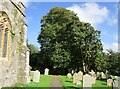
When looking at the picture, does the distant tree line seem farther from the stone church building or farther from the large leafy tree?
the stone church building

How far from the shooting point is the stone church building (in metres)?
15.6

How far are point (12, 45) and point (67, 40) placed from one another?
2468 cm

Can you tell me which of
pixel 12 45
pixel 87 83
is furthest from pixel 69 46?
pixel 87 83

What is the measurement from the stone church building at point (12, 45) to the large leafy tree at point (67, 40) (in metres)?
18.5

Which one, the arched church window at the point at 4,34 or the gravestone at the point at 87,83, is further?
the arched church window at the point at 4,34

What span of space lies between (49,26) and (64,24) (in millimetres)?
2899

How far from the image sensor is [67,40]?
1636 inches

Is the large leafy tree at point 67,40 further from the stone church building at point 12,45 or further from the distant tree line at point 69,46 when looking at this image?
the stone church building at point 12,45

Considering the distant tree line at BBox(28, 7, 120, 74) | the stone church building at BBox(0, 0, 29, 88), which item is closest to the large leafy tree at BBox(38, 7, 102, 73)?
the distant tree line at BBox(28, 7, 120, 74)

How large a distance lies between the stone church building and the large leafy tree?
1853 cm

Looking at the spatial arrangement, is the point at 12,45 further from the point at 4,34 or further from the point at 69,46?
the point at 69,46

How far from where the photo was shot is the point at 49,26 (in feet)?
147

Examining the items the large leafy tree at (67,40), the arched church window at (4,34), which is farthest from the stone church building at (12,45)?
the large leafy tree at (67,40)

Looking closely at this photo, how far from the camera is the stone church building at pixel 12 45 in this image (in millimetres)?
15602
